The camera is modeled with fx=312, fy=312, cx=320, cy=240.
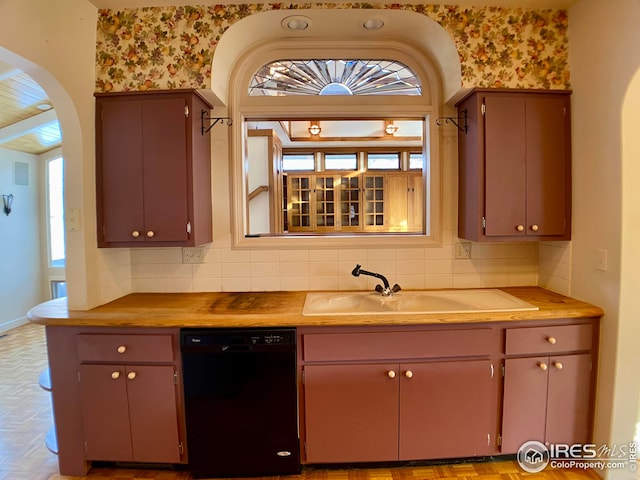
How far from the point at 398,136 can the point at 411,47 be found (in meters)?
2.84

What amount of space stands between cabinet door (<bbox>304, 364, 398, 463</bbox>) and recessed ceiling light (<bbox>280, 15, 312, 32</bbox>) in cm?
211

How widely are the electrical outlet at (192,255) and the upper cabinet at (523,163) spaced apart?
188cm

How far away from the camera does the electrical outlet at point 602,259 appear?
1.71m

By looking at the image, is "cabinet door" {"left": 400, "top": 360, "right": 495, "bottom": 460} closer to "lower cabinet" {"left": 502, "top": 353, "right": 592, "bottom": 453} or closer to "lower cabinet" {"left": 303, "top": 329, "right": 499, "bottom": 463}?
"lower cabinet" {"left": 303, "top": 329, "right": 499, "bottom": 463}

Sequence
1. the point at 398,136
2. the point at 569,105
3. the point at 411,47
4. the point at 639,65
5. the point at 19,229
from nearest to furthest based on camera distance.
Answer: the point at 639,65
the point at 569,105
the point at 411,47
the point at 19,229
the point at 398,136

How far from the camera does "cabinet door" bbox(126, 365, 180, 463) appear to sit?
168 centimetres

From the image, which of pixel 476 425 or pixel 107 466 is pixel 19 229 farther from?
pixel 476 425

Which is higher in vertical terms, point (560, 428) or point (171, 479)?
point (560, 428)

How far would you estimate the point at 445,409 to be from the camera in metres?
1.70

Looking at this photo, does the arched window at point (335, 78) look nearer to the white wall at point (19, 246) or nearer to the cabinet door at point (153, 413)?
the cabinet door at point (153, 413)

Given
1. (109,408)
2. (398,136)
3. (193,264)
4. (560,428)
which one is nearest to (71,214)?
(193,264)

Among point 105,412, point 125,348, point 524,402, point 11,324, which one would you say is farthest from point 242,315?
point 11,324

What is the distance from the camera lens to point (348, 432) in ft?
5.59

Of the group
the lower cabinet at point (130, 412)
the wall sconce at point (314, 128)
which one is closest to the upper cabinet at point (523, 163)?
the lower cabinet at point (130, 412)
